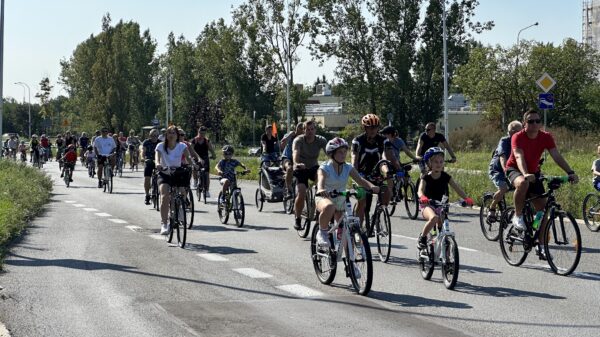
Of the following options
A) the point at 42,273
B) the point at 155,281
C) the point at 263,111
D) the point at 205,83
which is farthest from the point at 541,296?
the point at 205,83

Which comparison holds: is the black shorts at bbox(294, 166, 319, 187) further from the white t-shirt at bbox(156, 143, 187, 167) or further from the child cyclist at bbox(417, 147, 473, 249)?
the child cyclist at bbox(417, 147, 473, 249)

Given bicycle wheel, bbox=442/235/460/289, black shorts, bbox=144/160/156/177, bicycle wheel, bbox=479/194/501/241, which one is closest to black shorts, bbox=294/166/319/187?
bicycle wheel, bbox=479/194/501/241

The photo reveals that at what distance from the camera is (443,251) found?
371 inches

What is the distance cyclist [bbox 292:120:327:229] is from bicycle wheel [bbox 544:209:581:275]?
4.45 meters

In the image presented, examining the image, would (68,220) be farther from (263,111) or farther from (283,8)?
(263,111)

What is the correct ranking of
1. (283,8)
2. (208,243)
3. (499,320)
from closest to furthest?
1. (499,320)
2. (208,243)
3. (283,8)

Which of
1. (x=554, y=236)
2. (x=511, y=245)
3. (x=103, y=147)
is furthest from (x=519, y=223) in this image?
(x=103, y=147)

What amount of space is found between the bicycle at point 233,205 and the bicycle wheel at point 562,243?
714cm

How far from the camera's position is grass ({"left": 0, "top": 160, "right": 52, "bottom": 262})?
48.5ft

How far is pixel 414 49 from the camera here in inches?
2559

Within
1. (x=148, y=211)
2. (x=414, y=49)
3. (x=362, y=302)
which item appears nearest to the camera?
(x=362, y=302)

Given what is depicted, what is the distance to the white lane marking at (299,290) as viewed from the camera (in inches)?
359

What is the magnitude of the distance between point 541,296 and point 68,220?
37.7 ft

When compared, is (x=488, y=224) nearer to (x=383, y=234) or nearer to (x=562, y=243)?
(x=383, y=234)
